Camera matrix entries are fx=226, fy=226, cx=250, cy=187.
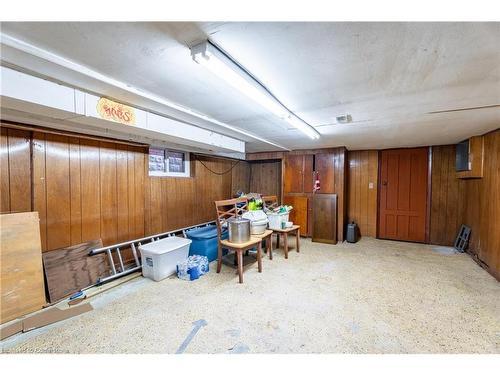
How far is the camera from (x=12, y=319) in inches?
87.4

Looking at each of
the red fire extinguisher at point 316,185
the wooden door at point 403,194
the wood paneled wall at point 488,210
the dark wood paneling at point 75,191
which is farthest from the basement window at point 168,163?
the wood paneled wall at point 488,210

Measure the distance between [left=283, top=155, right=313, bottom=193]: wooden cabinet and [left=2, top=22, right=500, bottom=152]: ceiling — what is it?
2.86m

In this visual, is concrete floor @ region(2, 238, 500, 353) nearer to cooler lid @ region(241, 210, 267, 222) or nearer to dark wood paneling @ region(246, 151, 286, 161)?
cooler lid @ region(241, 210, 267, 222)

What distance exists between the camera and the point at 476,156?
367 cm

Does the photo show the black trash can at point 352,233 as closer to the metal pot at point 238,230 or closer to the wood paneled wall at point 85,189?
the metal pot at point 238,230

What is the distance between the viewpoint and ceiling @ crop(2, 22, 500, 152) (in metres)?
1.12

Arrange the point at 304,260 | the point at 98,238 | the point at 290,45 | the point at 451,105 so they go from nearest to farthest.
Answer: the point at 290,45 < the point at 451,105 < the point at 98,238 < the point at 304,260

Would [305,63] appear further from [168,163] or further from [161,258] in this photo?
[168,163]

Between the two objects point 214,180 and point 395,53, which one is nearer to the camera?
point 395,53

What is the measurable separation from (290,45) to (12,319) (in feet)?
11.3

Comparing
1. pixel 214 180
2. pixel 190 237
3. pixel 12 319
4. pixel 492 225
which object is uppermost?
pixel 214 180

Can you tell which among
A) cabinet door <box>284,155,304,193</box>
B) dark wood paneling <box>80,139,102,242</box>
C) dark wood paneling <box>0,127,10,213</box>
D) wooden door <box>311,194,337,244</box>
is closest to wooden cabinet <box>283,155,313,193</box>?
cabinet door <box>284,155,304,193</box>

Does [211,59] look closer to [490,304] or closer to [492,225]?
[490,304]
